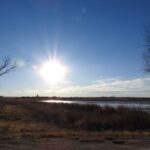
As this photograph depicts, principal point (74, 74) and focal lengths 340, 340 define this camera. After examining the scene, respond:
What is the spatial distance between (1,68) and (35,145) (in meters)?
21.3

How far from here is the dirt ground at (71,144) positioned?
42.5ft

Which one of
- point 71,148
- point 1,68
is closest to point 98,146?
point 71,148

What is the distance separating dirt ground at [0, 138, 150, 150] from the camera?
12.9 m

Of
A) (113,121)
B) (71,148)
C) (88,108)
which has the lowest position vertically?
(71,148)

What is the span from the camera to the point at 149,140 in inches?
611

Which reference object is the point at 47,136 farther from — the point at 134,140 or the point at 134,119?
the point at 134,119

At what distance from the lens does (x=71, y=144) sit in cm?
1388

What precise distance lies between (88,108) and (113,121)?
20024 millimetres

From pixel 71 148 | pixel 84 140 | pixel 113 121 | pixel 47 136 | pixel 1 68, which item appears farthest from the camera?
pixel 1 68

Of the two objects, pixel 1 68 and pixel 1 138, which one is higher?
pixel 1 68

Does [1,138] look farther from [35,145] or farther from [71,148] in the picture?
[71,148]

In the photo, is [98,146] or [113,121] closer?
[98,146]

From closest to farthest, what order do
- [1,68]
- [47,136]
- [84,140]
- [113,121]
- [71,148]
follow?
[71,148], [84,140], [47,136], [113,121], [1,68]

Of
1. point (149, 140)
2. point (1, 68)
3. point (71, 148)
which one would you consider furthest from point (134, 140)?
point (1, 68)
